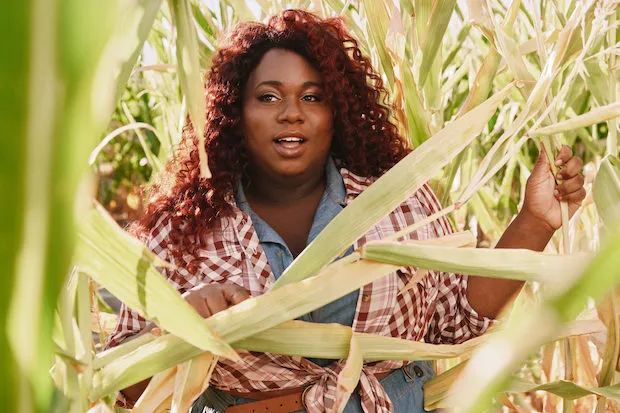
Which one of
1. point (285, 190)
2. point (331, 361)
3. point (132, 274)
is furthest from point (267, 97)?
A: point (132, 274)

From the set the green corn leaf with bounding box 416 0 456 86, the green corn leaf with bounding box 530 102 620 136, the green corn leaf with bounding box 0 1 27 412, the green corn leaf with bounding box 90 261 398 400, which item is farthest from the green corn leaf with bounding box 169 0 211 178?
the green corn leaf with bounding box 416 0 456 86

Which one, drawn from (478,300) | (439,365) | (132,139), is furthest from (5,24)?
(132,139)

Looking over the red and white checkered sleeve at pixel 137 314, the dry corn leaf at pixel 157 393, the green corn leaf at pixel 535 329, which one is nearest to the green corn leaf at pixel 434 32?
the red and white checkered sleeve at pixel 137 314

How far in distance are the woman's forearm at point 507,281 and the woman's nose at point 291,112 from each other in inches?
10.9

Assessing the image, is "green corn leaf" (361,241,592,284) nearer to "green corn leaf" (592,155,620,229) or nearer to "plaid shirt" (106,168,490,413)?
"green corn leaf" (592,155,620,229)

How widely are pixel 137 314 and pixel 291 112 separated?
0.30 m

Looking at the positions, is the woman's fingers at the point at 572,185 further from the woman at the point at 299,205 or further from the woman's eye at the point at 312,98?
the woman's eye at the point at 312,98

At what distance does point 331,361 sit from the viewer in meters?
0.99

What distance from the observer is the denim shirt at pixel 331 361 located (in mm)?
1004

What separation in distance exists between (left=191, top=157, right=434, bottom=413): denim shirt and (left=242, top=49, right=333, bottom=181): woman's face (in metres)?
0.07

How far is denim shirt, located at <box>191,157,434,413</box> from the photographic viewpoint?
3.29ft

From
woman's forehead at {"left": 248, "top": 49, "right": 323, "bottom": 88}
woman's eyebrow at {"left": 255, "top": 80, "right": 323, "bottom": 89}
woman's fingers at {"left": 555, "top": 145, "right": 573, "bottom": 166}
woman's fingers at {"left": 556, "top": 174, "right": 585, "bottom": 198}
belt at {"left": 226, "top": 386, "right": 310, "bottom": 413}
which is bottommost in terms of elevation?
belt at {"left": 226, "top": 386, "right": 310, "bottom": 413}

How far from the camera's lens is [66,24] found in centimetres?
21

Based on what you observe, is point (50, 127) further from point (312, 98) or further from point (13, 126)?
point (312, 98)
